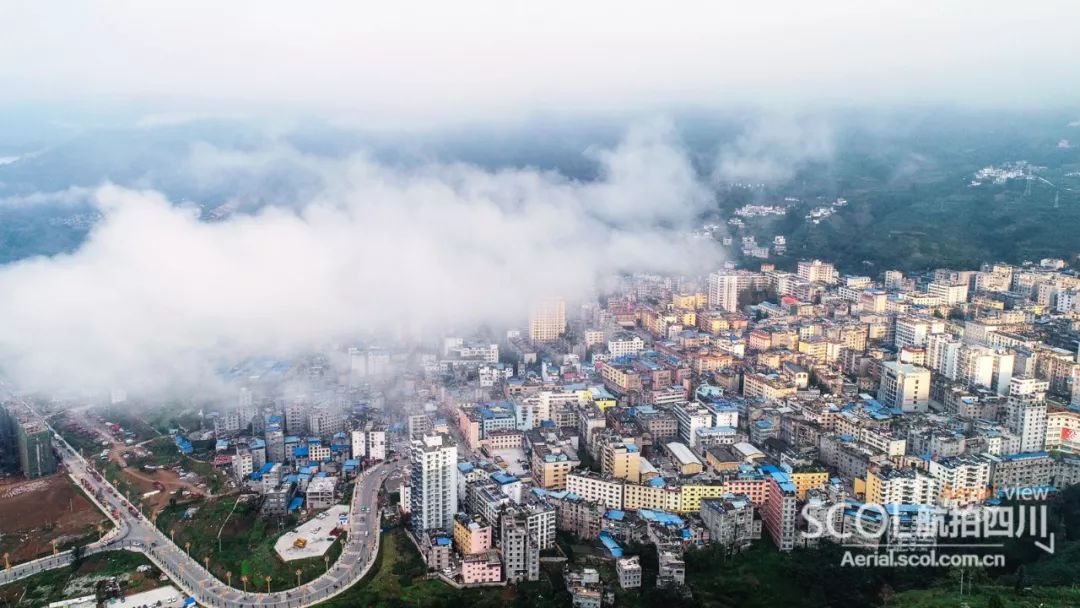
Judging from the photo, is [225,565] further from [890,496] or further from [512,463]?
[890,496]

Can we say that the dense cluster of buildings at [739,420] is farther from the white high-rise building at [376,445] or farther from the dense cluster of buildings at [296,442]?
the dense cluster of buildings at [296,442]

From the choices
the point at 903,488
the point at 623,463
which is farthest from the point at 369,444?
the point at 903,488

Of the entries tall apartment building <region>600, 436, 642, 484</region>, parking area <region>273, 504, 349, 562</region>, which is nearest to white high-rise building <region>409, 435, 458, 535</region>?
parking area <region>273, 504, 349, 562</region>

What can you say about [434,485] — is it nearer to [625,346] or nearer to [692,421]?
[692,421]

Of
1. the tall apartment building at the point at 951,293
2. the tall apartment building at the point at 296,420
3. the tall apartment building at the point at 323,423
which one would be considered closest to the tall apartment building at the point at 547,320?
the tall apartment building at the point at 323,423

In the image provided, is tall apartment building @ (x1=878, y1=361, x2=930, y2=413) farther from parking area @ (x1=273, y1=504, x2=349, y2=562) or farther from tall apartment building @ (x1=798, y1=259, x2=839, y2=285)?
parking area @ (x1=273, y1=504, x2=349, y2=562)

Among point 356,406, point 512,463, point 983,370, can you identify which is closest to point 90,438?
point 356,406
